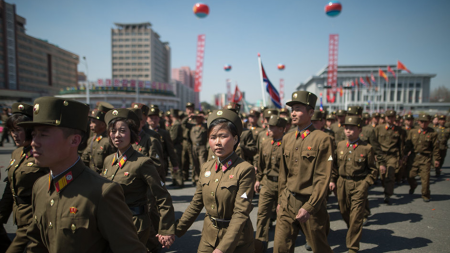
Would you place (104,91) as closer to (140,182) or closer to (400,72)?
(140,182)

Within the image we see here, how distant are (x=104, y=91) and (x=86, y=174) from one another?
75.2m

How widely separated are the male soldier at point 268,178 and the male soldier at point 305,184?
3.03 feet

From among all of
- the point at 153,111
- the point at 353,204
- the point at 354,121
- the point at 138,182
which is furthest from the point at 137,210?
the point at 354,121

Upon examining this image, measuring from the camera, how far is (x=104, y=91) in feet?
224

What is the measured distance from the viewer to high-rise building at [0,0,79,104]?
60.1m

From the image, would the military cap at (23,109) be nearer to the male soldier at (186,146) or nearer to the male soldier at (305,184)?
the male soldier at (305,184)

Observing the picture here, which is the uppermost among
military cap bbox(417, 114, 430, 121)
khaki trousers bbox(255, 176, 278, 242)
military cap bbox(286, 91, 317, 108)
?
military cap bbox(286, 91, 317, 108)

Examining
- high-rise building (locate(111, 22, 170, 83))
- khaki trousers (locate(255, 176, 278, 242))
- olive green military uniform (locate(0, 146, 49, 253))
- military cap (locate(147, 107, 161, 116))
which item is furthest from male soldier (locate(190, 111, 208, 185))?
high-rise building (locate(111, 22, 170, 83))

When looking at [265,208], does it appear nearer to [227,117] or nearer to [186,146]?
[227,117]

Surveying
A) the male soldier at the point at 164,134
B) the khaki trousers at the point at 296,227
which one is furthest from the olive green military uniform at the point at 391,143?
the male soldier at the point at 164,134

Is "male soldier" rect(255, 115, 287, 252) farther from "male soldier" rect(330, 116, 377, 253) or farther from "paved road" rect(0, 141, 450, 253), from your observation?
"male soldier" rect(330, 116, 377, 253)

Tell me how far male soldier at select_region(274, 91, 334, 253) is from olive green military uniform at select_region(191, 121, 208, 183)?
204 inches

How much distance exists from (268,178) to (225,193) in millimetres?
2526

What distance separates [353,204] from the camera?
166 inches
